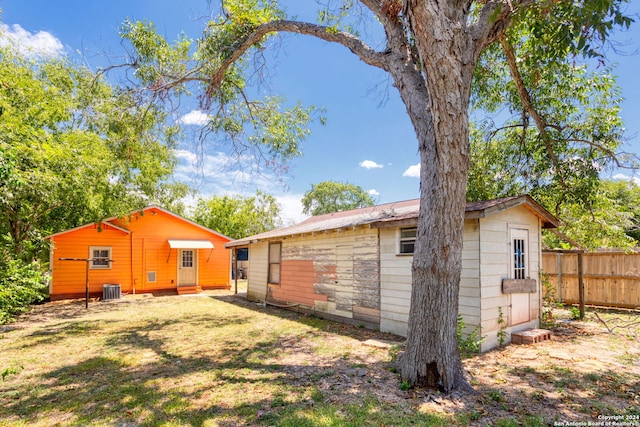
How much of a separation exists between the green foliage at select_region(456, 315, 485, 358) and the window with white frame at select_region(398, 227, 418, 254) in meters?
1.81

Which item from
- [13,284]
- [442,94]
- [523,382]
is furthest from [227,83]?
[523,382]

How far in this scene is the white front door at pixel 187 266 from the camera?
54.3 ft

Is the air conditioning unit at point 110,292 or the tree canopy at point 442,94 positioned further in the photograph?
the air conditioning unit at point 110,292

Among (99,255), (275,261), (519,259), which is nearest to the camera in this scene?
(519,259)

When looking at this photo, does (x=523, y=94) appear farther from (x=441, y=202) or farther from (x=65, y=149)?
(x=65, y=149)

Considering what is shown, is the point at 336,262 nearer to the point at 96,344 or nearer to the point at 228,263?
the point at 96,344

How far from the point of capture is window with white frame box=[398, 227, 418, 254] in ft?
23.9

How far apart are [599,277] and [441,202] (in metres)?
9.68

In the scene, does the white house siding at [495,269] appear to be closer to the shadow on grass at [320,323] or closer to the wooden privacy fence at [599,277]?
the shadow on grass at [320,323]

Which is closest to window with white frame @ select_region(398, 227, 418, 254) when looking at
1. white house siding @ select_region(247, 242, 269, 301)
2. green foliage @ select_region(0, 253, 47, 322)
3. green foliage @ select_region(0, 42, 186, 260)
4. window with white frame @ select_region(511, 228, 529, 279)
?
window with white frame @ select_region(511, 228, 529, 279)

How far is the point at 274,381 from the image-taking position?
470cm

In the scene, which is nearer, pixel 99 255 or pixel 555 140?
pixel 555 140

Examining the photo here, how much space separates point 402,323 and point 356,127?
46.8 feet

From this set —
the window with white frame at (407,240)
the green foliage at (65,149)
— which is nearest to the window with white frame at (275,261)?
the green foliage at (65,149)
